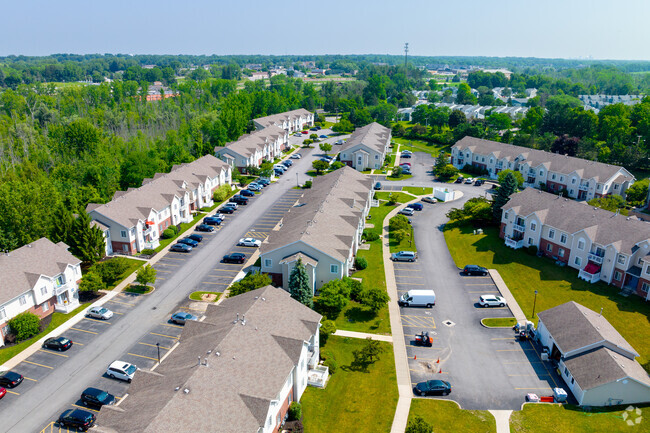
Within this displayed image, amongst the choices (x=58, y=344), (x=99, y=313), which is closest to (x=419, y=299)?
(x=99, y=313)

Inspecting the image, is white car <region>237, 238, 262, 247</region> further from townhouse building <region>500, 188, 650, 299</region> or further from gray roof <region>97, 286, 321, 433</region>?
townhouse building <region>500, 188, 650, 299</region>

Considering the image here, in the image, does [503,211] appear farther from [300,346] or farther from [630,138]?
[630,138]

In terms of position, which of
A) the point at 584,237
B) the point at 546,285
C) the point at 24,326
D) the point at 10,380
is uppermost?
the point at 584,237

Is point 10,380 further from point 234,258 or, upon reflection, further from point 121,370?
point 234,258

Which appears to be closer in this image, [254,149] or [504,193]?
[504,193]

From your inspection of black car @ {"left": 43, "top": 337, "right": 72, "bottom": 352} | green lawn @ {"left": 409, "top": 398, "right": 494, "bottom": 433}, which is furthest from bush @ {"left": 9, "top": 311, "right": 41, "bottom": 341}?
green lawn @ {"left": 409, "top": 398, "right": 494, "bottom": 433}

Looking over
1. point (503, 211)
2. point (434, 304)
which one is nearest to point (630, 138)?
point (503, 211)
